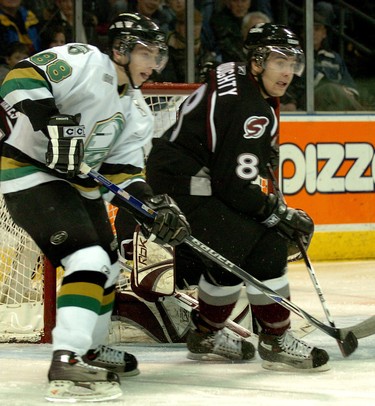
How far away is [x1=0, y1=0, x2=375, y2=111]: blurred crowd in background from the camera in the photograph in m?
6.05

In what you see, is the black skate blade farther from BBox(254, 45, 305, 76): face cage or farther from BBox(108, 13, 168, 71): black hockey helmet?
BBox(108, 13, 168, 71): black hockey helmet

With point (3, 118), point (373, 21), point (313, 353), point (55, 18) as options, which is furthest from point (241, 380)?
point (373, 21)

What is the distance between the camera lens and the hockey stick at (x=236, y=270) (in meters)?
3.27

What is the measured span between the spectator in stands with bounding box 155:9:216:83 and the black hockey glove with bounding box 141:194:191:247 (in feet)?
10.6

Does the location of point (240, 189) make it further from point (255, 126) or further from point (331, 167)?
point (331, 167)

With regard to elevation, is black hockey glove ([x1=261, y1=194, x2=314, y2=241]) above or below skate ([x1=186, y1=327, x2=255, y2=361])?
above

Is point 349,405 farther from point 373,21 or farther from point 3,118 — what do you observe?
point 373,21

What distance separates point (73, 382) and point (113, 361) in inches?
18.2

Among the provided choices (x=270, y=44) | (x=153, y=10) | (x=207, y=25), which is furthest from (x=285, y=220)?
(x=207, y=25)

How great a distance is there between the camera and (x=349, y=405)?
2986mm

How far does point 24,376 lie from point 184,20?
Answer: 3.47 metres

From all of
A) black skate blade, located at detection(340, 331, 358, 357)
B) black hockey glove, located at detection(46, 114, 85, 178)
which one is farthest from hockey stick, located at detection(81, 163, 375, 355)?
black hockey glove, located at detection(46, 114, 85, 178)

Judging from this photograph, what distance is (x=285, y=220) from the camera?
365cm

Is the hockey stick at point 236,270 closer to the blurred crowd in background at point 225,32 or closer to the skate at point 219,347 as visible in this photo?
the skate at point 219,347
